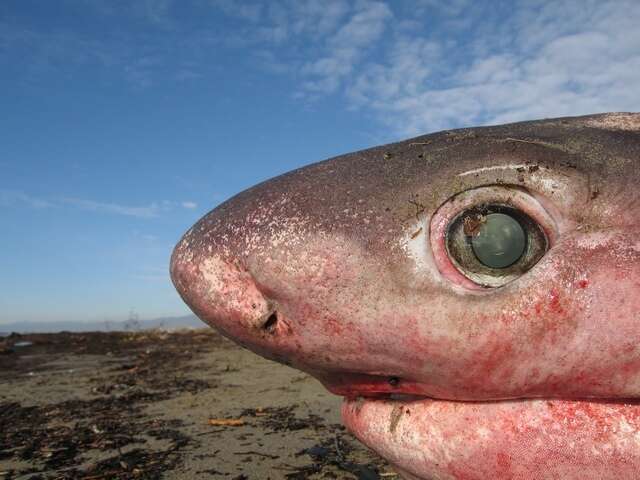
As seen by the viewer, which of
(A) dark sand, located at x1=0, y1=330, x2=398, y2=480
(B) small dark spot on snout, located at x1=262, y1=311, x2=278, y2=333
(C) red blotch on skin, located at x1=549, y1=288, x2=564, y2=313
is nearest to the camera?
(C) red blotch on skin, located at x1=549, y1=288, x2=564, y2=313

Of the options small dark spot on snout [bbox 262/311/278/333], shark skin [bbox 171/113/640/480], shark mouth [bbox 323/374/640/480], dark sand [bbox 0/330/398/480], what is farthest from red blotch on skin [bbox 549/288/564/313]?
dark sand [bbox 0/330/398/480]

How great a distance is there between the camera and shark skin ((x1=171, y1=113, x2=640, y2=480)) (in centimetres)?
108

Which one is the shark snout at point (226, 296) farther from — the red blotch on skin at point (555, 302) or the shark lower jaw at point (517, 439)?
the red blotch on skin at point (555, 302)

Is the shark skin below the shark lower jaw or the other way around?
the other way around

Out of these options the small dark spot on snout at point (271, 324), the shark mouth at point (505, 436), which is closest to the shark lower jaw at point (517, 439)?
the shark mouth at point (505, 436)

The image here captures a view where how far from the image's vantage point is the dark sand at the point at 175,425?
2588 millimetres

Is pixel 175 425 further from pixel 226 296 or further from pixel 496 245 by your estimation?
pixel 496 245

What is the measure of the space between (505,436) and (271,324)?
1.81ft

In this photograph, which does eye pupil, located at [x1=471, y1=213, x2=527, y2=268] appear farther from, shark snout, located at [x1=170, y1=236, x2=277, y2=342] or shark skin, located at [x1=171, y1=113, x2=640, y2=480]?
shark snout, located at [x1=170, y1=236, x2=277, y2=342]

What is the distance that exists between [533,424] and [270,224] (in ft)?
2.32

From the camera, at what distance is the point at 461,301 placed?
110cm

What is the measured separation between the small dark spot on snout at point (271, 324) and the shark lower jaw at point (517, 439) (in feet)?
1.18

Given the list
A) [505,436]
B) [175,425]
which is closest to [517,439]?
[505,436]

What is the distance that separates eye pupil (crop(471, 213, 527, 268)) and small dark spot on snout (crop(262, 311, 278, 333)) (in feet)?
1.48
